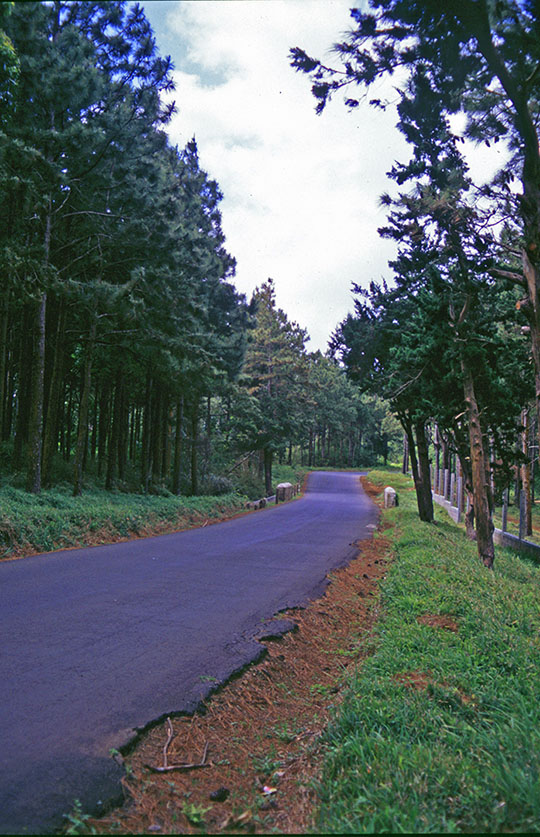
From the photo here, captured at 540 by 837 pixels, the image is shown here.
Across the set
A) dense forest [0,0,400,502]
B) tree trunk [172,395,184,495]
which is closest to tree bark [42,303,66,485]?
dense forest [0,0,400,502]

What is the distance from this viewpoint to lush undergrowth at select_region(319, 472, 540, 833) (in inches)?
96.5

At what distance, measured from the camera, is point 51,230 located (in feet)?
48.4

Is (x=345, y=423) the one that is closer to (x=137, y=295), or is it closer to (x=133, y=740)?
(x=137, y=295)

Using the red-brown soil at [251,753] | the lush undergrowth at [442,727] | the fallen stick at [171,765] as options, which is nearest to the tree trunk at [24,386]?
the red-brown soil at [251,753]

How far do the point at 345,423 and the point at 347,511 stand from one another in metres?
52.4

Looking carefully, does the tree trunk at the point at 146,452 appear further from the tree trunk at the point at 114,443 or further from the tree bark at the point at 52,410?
the tree bark at the point at 52,410

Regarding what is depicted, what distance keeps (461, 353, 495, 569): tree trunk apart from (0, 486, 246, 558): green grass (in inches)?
325

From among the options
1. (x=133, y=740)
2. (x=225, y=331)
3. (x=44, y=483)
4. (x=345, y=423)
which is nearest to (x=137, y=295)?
(x=44, y=483)

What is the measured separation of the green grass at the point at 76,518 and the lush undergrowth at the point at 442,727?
7.17m

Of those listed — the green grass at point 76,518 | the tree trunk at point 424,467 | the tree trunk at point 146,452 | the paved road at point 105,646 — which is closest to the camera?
the paved road at point 105,646

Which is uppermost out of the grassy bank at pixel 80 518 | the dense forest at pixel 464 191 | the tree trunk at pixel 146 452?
the dense forest at pixel 464 191

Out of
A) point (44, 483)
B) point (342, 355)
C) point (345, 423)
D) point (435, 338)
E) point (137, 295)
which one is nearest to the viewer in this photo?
point (435, 338)

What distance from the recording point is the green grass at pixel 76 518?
10.8m

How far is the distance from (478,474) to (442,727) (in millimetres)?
8452
